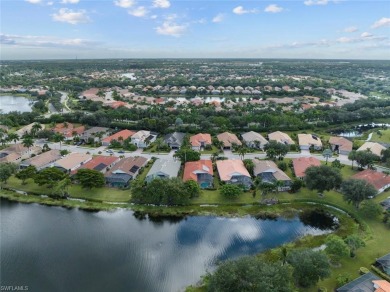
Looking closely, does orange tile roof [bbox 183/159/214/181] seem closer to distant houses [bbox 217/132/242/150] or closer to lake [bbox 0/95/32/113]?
distant houses [bbox 217/132/242/150]

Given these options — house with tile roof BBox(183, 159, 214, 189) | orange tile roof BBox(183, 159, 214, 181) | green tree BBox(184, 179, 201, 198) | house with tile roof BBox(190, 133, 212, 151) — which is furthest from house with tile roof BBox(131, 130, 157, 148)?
green tree BBox(184, 179, 201, 198)

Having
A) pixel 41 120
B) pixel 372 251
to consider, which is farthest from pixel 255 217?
pixel 41 120

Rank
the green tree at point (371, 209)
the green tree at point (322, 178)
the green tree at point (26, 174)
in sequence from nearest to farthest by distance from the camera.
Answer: the green tree at point (371, 209) < the green tree at point (322, 178) < the green tree at point (26, 174)

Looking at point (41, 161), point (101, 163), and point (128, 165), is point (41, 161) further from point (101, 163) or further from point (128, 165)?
point (128, 165)

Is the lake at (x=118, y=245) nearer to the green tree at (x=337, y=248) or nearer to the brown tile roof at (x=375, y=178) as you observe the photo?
the green tree at (x=337, y=248)

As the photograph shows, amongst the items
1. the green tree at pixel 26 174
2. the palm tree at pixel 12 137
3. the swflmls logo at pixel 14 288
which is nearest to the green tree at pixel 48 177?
the green tree at pixel 26 174

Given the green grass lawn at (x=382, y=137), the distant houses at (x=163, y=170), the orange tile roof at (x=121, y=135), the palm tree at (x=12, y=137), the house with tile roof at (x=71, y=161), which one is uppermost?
the palm tree at (x=12, y=137)

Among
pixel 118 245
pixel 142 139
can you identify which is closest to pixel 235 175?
pixel 118 245
